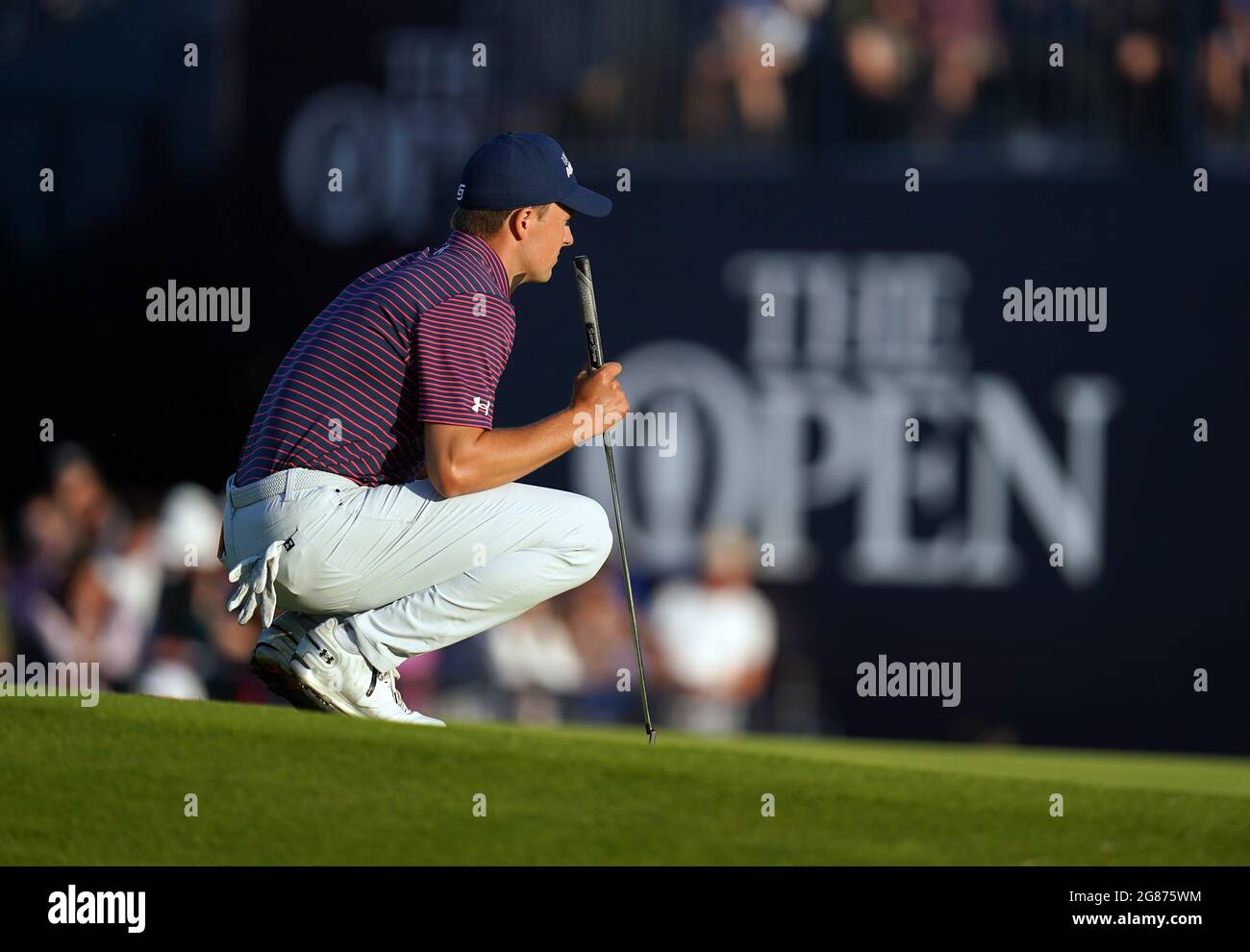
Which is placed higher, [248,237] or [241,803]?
[248,237]

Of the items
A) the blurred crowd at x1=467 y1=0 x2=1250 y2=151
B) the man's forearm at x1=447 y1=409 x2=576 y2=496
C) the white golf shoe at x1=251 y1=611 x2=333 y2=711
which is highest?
the blurred crowd at x1=467 y1=0 x2=1250 y2=151

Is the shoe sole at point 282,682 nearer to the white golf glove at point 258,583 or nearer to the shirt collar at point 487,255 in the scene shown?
the white golf glove at point 258,583

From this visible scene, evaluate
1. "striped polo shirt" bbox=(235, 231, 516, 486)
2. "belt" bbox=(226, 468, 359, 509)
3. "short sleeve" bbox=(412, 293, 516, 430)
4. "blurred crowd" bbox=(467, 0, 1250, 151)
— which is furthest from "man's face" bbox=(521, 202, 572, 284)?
"blurred crowd" bbox=(467, 0, 1250, 151)

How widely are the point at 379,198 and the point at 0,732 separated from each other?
7.26m

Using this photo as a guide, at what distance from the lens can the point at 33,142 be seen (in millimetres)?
11703

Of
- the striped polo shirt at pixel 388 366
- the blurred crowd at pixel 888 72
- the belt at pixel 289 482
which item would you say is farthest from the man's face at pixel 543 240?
the blurred crowd at pixel 888 72

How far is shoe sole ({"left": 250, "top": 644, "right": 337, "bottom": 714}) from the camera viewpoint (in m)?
4.65

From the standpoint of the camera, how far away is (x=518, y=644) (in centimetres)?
1020

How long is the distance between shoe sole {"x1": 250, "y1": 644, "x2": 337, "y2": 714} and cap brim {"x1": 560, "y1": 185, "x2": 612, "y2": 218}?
1.30 m

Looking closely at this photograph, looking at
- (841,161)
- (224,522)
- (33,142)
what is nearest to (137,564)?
(33,142)

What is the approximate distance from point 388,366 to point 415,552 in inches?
18.3

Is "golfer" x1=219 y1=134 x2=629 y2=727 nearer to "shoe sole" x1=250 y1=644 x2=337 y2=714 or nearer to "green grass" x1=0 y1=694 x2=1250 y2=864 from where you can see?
"shoe sole" x1=250 y1=644 x2=337 y2=714

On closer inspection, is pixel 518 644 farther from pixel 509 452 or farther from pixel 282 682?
pixel 509 452
